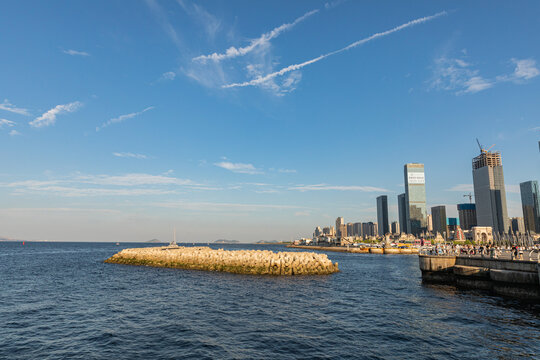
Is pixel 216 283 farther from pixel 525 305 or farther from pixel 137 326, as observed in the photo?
pixel 525 305

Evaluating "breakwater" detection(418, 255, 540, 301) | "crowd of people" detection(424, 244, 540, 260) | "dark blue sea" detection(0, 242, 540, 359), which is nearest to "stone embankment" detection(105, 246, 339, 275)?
"dark blue sea" detection(0, 242, 540, 359)

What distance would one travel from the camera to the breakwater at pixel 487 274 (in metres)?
29.2

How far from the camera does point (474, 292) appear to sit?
3397 cm

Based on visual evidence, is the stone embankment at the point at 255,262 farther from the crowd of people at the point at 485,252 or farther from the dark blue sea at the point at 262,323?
the crowd of people at the point at 485,252

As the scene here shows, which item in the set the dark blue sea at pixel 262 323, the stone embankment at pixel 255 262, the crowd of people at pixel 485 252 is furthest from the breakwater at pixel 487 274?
the stone embankment at pixel 255 262

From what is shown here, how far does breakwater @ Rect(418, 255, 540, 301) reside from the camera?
29225 millimetres

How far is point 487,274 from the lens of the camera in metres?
34.4

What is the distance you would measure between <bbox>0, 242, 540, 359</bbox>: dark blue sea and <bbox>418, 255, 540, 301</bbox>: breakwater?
1.87 meters

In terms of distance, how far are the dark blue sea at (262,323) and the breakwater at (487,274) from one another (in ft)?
6.14

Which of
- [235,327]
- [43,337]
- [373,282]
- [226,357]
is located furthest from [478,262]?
[43,337]

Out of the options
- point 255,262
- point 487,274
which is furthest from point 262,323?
point 255,262

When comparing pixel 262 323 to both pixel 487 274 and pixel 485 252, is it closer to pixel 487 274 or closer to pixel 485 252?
pixel 487 274

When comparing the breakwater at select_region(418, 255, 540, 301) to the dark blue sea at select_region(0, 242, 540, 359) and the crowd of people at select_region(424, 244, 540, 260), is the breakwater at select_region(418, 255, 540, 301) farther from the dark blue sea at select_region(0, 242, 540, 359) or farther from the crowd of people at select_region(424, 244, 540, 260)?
the crowd of people at select_region(424, 244, 540, 260)

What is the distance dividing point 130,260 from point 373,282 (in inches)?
2074
